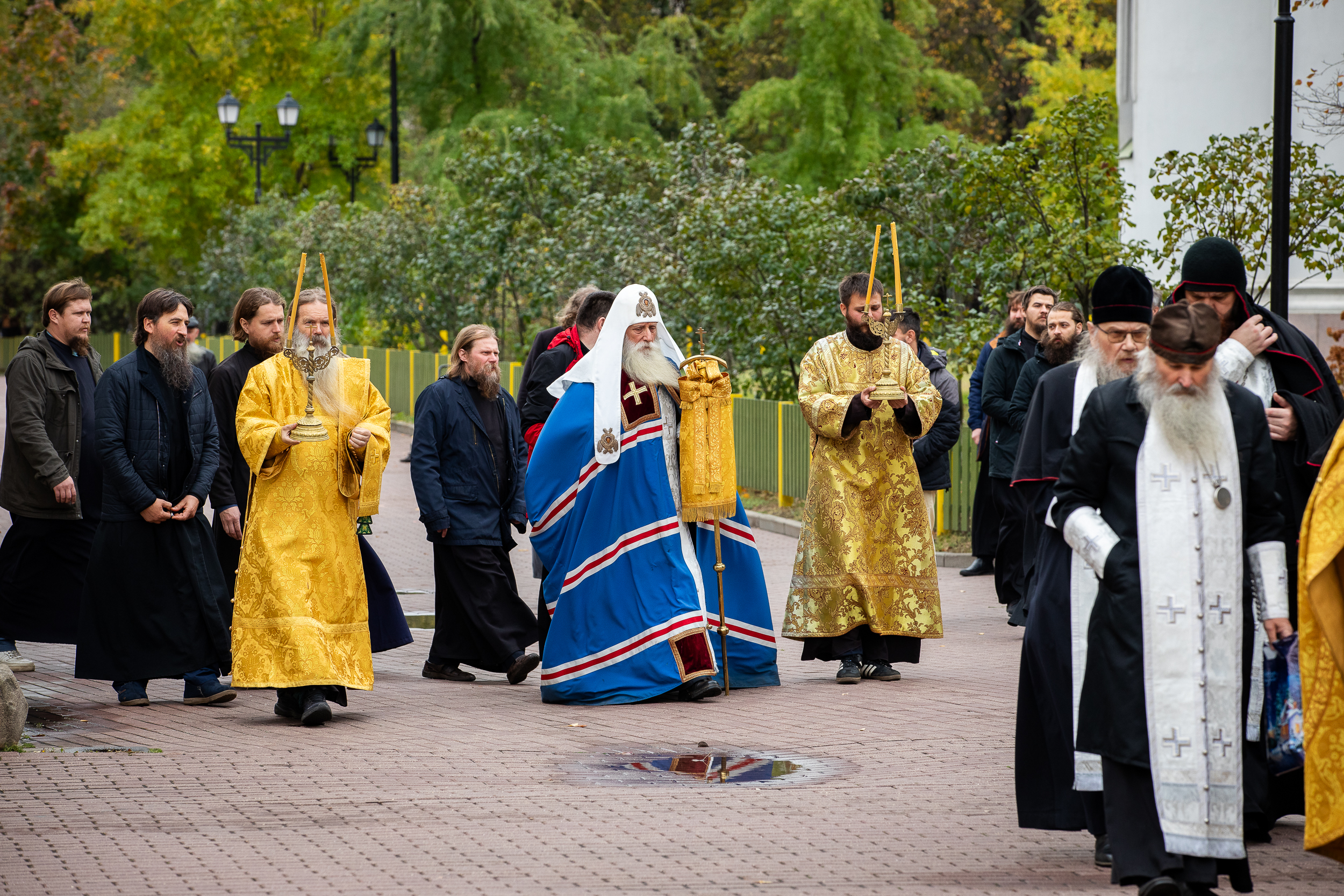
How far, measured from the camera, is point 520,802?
6.61 m

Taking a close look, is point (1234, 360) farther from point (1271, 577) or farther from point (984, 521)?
point (984, 521)

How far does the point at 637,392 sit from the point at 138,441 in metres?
2.50

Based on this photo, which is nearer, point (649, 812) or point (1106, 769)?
point (1106, 769)

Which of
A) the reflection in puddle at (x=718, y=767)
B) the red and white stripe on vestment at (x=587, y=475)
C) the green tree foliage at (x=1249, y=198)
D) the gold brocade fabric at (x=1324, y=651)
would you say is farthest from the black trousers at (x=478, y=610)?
the green tree foliage at (x=1249, y=198)

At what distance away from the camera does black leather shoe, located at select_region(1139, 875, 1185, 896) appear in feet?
16.0

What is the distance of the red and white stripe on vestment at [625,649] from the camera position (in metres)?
8.73

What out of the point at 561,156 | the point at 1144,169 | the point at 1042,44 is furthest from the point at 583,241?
the point at 1042,44

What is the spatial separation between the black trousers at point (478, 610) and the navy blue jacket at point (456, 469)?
0.31ft

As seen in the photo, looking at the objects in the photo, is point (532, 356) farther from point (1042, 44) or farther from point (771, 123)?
point (1042, 44)

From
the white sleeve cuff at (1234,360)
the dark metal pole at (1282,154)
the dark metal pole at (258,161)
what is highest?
the dark metal pole at (258,161)

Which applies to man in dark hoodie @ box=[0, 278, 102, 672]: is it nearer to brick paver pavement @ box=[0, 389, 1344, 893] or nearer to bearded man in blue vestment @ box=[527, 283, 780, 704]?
brick paver pavement @ box=[0, 389, 1344, 893]

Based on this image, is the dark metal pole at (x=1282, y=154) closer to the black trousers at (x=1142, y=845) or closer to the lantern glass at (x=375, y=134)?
the black trousers at (x=1142, y=845)

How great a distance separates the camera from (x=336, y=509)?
27.0ft

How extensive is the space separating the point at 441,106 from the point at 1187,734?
129ft
